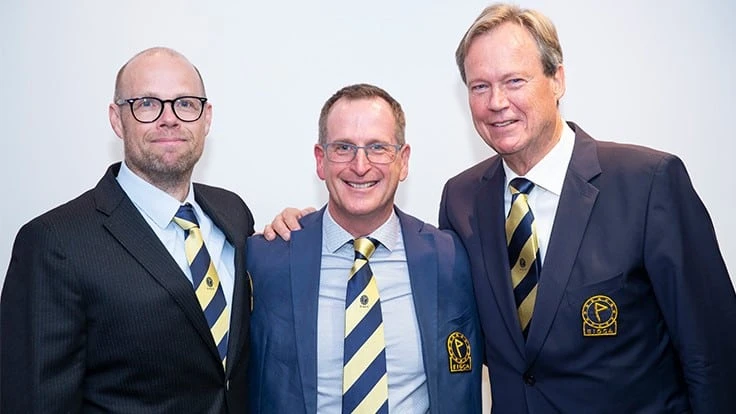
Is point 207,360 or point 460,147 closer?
point 207,360

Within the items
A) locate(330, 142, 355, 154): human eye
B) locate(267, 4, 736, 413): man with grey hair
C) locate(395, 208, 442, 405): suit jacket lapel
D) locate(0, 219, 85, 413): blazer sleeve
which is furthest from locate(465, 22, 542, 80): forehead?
locate(0, 219, 85, 413): blazer sleeve

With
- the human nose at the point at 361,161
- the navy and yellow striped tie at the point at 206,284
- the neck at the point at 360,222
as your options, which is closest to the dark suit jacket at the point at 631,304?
the neck at the point at 360,222

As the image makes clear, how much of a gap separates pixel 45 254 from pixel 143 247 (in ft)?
0.83

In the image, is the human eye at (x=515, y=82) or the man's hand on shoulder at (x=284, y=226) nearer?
the human eye at (x=515, y=82)

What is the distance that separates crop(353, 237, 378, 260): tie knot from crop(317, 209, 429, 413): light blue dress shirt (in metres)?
0.04

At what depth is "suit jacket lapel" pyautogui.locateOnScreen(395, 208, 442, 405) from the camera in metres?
2.15

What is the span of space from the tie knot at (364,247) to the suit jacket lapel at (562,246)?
0.53 meters

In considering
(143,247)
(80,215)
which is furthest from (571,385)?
(80,215)

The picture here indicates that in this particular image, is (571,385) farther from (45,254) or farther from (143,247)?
(45,254)

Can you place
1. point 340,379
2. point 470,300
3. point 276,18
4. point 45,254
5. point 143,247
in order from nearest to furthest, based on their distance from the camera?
point 45,254, point 143,247, point 340,379, point 470,300, point 276,18

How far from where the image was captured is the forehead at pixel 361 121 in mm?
2232

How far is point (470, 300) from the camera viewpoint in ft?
7.63

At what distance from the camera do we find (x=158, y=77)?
2119 millimetres

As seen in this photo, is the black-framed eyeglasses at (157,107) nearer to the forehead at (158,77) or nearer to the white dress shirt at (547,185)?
the forehead at (158,77)
